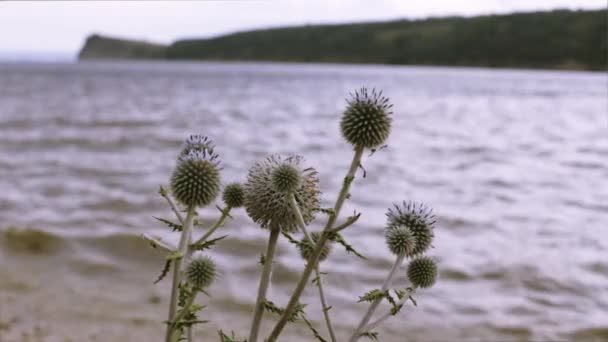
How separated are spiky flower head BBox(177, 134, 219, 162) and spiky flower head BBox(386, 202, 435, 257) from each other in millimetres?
751

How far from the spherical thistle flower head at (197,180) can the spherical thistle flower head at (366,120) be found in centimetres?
53

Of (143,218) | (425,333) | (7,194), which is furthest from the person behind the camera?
(7,194)

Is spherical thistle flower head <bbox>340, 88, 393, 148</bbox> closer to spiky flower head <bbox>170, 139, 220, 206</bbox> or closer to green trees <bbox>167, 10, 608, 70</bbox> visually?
spiky flower head <bbox>170, 139, 220, 206</bbox>

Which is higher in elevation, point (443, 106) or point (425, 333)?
point (443, 106)

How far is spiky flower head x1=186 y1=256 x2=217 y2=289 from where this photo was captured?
218 cm

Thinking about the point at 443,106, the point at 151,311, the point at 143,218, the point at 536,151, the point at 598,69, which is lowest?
the point at 151,311

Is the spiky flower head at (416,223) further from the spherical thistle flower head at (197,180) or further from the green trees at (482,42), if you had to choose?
the green trees at (482,42)

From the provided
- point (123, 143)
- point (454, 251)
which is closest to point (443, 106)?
point (123, 143)

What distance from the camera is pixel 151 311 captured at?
608cm

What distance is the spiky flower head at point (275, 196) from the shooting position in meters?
2.12

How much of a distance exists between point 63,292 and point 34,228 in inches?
93.7

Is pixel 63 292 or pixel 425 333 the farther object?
pixel 63 292

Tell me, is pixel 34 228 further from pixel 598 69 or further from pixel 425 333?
pixel 598 69

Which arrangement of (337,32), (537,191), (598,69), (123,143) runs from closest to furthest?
(537,191) → (123,143) → (598,69) → (337,32)
